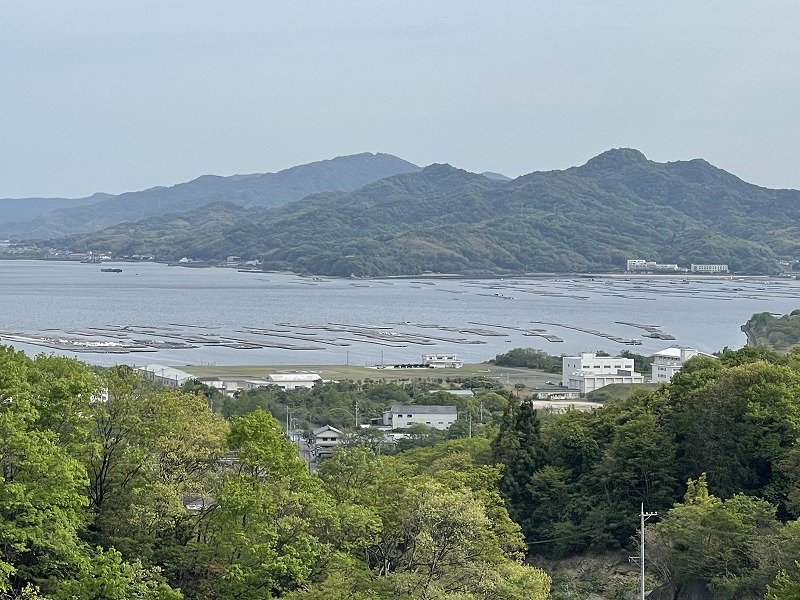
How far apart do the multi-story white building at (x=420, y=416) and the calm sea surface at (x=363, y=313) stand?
1639 cm

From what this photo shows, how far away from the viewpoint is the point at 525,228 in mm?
140125

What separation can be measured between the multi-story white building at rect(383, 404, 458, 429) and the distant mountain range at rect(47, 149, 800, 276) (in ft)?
295

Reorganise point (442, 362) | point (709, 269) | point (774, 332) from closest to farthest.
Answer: point (442, 362) < point (774, 332) < point (709, 269)

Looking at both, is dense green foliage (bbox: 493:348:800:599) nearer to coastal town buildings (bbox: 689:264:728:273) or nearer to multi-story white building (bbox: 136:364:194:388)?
multi-story white building (bbox: 136:364:194:388)

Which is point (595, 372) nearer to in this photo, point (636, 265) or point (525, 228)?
point (636, 265)

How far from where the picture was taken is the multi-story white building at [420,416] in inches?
1204

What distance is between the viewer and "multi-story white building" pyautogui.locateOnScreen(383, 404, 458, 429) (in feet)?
100

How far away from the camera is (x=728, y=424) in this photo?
16.3m

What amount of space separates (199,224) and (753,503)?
184 m

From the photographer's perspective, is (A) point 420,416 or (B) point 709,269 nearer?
(A) point 420,416

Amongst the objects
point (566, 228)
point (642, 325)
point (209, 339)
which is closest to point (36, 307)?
point (209, 339)

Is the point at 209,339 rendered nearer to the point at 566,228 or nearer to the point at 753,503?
the point at 753,503

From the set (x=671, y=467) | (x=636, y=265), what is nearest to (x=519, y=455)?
(x=671, y=467)

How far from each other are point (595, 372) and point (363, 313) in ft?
117
